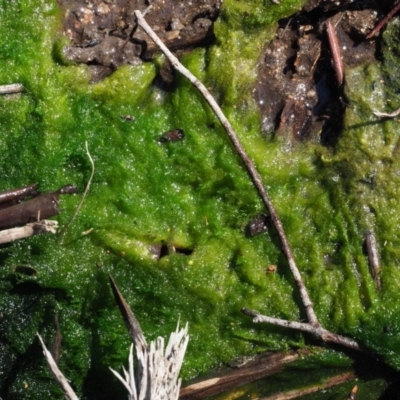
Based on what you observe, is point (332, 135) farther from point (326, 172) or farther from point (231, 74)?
point (231, 74)

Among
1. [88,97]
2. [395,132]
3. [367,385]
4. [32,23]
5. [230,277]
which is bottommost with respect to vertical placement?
[367,385]

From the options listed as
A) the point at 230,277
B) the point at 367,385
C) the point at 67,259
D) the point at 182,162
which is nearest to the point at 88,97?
the point at 182,162

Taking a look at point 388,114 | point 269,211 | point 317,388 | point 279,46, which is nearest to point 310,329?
point 317,388

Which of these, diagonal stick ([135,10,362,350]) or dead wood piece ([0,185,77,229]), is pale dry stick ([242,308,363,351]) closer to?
diagonal stick ([135,10,362,350])

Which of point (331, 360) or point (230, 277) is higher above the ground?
point (230, 277)

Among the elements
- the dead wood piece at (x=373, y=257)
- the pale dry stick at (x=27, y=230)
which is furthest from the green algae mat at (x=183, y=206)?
the pale dry stick at (x=27, y=230)

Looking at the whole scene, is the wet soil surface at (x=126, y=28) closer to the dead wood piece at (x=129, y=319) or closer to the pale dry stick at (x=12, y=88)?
the pale dry stick at (x=12, y=88)
